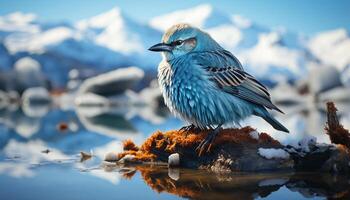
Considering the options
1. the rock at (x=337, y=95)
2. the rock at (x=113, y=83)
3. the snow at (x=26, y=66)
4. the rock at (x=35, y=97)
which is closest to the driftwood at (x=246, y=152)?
the rock at (x=113, y=83)

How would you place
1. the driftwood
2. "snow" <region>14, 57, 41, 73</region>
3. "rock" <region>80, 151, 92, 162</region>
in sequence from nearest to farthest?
1. the driftwood
2. "rock" <region>80, 151, 92, 162</region>
3. "snow" <region>14, 57, 41, 73</region>

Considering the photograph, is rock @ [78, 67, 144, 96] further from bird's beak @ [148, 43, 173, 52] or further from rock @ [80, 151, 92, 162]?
bird's beak @ [148, 43, 173, 52]

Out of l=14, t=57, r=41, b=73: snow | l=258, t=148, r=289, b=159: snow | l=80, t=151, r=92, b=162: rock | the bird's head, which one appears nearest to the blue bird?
the bird's head

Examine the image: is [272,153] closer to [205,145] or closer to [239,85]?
Result: [205,145]

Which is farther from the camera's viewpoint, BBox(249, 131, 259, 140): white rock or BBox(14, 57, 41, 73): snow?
BBox(14, 57, 41, 73): snow

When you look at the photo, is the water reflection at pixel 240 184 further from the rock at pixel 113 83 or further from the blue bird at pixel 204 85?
the rock at pixel 113 83

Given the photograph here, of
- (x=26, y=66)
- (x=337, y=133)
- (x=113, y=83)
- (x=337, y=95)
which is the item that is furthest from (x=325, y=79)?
(x=337, y=133)
